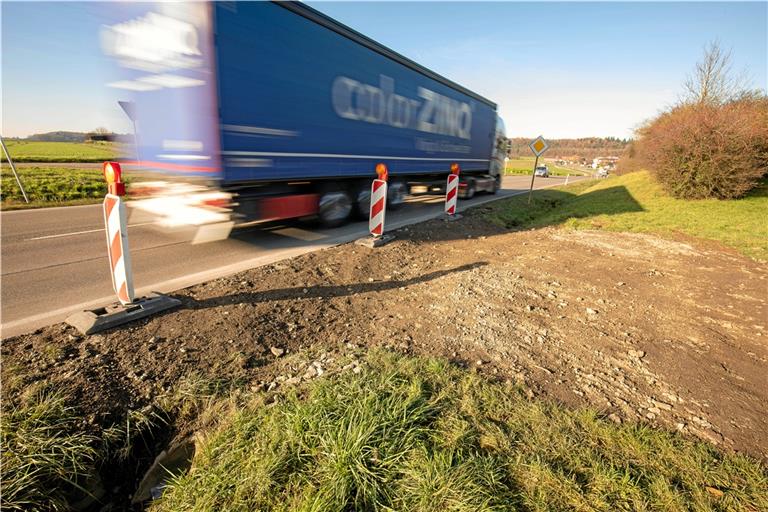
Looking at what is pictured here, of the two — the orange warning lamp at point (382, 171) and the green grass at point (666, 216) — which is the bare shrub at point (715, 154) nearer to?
the green grass at point (666, 216)

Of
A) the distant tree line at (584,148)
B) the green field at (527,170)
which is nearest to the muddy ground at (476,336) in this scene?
the green field at (527,170)

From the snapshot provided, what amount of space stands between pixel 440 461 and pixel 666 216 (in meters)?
12.4

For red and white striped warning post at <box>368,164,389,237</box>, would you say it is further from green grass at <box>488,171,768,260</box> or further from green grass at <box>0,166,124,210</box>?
green grass at <box>0,166,124,210</box>

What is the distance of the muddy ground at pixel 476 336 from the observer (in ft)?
7.83

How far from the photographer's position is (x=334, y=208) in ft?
25.2

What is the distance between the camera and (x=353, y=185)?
27.1 feet

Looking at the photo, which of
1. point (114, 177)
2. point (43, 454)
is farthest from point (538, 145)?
point (43, 454)

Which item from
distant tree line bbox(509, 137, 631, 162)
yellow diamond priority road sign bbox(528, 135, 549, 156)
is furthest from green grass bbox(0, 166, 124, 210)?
distant tree line bbox(509, 137, 631, 162)

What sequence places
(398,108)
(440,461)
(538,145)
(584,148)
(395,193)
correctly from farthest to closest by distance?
(584,148)
(538,145)
(395,193)
(398,108)
(440,461)

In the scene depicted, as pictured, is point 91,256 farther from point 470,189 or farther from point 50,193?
point 470,189

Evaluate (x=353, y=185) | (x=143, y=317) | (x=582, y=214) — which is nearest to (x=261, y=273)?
(x=143, y=317)

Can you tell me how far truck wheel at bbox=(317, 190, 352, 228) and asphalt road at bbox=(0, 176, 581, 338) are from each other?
0.23 m

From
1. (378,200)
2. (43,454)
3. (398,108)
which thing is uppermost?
(398,108)

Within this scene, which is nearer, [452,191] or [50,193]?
[452,191]
